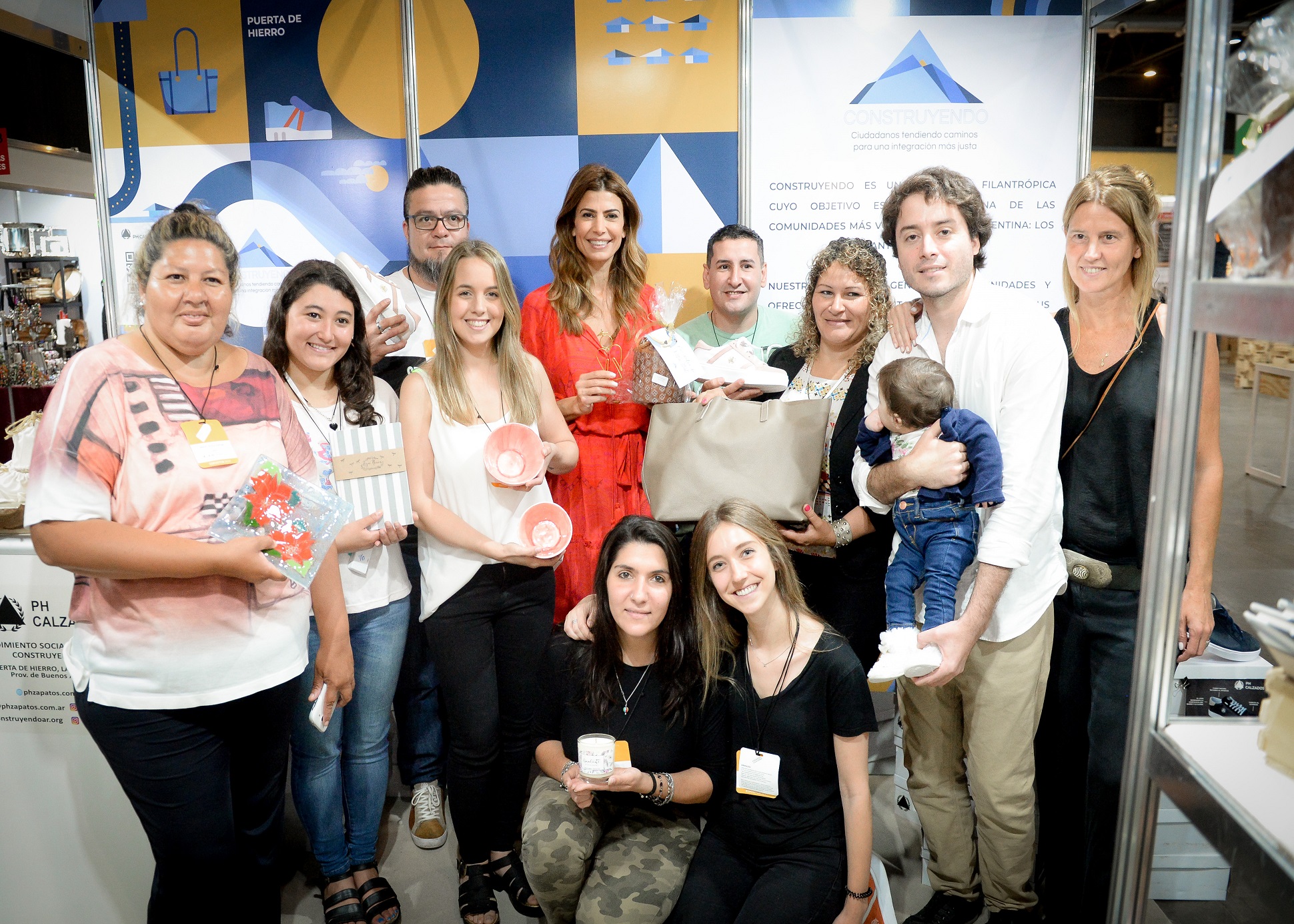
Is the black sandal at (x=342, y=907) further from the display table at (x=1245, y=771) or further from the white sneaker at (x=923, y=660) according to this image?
the display table at (x=1245, y=771)

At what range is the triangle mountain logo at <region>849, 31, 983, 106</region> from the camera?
154 inches

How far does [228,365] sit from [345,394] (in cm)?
68

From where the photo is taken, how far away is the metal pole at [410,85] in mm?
3910

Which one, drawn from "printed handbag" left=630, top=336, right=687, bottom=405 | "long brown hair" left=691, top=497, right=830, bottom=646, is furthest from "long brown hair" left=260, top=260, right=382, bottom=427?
"long brown hair" left=691, top=497, right=830, bottom=646

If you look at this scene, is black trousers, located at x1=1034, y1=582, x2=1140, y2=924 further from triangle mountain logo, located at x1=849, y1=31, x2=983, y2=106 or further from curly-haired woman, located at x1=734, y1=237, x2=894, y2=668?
triangle mountain logo, located at x1=849, y1=31, x2=983, y2=106

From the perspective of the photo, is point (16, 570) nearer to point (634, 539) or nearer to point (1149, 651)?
point (634, 539)

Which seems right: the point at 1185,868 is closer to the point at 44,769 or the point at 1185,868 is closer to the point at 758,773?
the point at 758,773

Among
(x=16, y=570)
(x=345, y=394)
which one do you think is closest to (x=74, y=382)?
(x=345, y=394)

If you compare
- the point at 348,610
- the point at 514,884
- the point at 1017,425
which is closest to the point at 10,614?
the point at 348,610

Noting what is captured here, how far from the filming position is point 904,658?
2031 mm

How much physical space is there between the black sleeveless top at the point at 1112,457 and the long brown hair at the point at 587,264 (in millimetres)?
1529

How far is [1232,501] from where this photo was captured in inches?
343

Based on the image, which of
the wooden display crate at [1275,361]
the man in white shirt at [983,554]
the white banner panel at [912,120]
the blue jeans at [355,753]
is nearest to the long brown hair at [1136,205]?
the man in white shirt at [983,554]

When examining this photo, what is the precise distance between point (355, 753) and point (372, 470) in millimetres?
948
